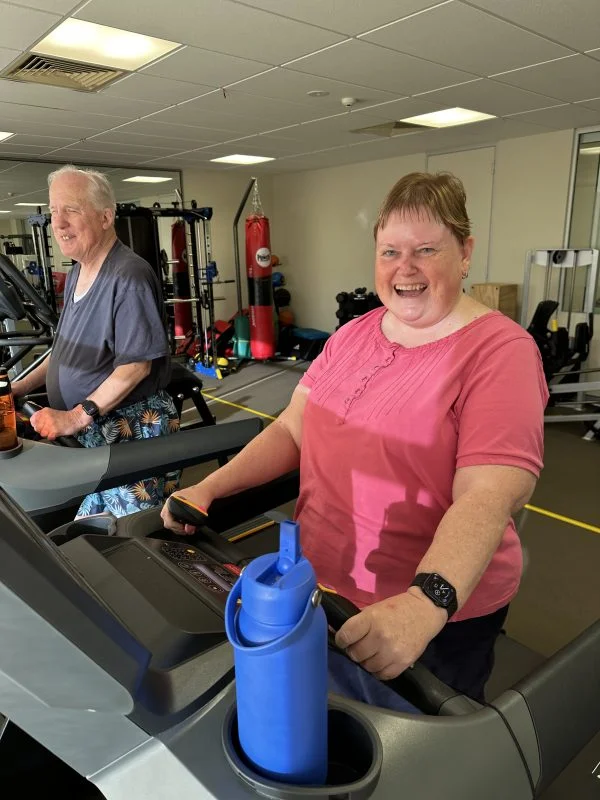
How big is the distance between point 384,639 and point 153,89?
3865 mm

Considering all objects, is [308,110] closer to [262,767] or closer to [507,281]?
[507,281]

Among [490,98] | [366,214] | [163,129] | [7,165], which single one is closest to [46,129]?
[163,129]

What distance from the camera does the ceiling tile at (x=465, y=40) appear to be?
2.59 meters

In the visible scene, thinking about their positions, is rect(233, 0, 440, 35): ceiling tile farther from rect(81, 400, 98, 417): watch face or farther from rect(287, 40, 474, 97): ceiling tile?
rect(81, 400, 98, 417): watch face

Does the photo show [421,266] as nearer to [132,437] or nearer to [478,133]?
[132,437]

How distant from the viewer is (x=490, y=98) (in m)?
4.07

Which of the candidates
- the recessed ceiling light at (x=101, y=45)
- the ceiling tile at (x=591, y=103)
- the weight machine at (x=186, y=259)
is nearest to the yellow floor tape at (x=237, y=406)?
the weight machine at (x=186, y=259)

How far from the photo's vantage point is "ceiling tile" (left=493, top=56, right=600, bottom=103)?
329 cm

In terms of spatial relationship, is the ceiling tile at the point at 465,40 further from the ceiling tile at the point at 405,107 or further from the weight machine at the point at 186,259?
the weight machine at the point at 186,259

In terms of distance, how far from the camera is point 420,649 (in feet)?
2.40

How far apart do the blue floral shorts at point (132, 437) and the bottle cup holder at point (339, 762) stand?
1269 millimetres

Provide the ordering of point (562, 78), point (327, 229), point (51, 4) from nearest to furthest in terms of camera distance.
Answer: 1. point (51, 4)
2. point (562, 78)
3. point (327, 229)

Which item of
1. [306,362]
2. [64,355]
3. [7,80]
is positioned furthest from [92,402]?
[306,362]

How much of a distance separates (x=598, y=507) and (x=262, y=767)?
329 centimetres
